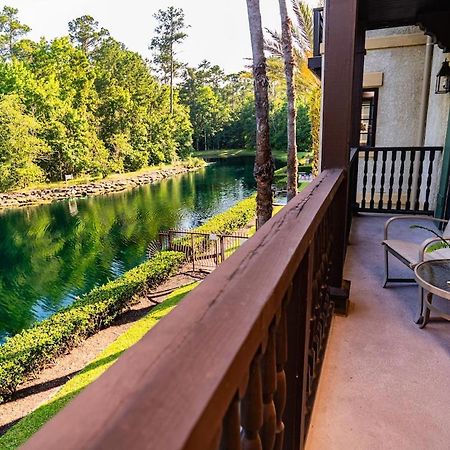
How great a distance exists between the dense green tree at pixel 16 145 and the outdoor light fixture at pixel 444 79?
2278 cm

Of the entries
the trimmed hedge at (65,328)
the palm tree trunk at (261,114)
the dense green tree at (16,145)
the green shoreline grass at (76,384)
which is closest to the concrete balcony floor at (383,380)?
the green shoreline grass at (76,384)

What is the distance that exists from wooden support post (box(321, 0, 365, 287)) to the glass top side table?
0.47 meters

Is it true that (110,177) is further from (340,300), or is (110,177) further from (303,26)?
(340,300)

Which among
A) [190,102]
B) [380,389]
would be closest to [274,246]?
[380,389]

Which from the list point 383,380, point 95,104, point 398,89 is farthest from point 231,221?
point 95,104

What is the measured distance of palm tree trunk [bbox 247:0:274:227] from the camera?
7.25m

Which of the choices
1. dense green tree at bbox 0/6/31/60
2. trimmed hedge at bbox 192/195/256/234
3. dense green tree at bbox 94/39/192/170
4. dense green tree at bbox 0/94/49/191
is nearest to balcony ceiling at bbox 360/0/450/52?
trimmed hedge at bbox 192/195/256/234

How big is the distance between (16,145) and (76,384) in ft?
65.2

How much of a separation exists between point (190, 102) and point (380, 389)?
42.9 m

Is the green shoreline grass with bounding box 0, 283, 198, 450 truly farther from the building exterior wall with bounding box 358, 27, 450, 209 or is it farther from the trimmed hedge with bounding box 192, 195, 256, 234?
the trimmed hedge with bounding box 192, 195, 256, 234

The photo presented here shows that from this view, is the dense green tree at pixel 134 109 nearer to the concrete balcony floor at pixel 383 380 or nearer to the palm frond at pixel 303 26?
the palm frond at pixel 303 26

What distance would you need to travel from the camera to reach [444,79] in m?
4.87

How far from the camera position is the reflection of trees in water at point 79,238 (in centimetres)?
1215

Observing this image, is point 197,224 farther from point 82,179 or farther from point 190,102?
point 190,102
